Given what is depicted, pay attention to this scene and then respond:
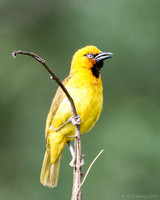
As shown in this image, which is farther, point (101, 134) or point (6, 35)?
point (6, 35)

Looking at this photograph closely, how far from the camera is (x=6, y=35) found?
7.14m

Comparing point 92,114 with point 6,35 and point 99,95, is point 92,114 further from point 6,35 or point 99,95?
point 6,35

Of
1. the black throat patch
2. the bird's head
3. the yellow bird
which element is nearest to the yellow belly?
the yellow bird

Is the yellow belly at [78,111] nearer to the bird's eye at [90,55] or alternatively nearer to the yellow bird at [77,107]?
the yellow bird at [77,107]

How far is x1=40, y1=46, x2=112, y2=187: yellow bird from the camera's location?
3791 mm

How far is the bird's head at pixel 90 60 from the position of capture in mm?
4102

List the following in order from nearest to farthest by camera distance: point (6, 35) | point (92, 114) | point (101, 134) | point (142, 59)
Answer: point (92, 114), point (101, 134), point (142, 59), point (6, 35)

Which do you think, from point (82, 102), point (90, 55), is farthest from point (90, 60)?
point (82, 102)

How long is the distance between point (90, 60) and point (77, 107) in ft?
2.09

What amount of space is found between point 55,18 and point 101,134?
2.33 meters

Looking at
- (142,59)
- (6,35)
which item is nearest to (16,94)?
(6,35)

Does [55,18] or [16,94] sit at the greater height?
[55,18]

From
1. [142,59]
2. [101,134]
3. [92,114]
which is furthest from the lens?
[142,59]

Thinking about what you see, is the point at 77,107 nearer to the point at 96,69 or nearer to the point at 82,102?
the point at 82,102
